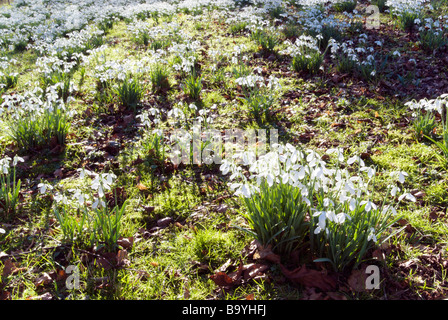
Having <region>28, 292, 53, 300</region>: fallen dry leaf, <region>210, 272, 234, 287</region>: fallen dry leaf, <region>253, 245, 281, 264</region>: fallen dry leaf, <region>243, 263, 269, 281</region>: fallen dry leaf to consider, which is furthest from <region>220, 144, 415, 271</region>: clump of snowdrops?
<region>28, 292, 53, 300</region>: fallen dry leaf

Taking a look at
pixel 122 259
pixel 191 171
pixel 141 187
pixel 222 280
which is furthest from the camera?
pixel 191 171

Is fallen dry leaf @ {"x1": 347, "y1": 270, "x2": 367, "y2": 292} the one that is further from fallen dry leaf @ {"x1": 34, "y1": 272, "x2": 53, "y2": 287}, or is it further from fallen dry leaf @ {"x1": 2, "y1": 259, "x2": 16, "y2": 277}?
fallen dry leaf @ {"x1": 2, "y1": 259, "x2": 16, "y2": 277}

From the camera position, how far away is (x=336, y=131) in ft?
12.7

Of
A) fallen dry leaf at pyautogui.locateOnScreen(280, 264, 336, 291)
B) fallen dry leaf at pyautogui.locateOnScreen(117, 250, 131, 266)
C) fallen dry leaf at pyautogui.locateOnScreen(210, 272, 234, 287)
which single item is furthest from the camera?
fallen dry leaf at pyautogui.locateOnScreen(117, 250, 131, 266)

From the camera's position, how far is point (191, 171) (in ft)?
11.3

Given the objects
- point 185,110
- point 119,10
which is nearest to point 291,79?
point 185,110

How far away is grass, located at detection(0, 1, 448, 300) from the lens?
2.18 metres

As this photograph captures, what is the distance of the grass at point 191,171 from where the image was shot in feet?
7.14

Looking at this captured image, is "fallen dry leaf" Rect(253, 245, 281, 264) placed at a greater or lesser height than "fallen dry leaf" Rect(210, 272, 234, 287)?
greater

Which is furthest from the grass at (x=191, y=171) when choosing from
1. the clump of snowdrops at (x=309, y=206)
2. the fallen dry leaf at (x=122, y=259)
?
the clump of snowdrops at (x=309, y=206)

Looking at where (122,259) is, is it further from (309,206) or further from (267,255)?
(309,206)

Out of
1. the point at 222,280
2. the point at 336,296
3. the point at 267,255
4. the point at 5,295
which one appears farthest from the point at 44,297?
the point at 336,296

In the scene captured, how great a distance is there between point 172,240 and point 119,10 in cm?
1081

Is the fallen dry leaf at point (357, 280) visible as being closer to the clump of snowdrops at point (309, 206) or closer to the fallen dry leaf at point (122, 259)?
the clump of snowdrops at point (309, 206)
